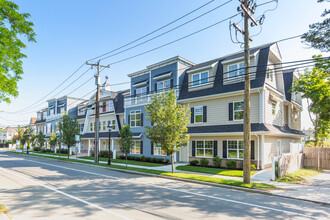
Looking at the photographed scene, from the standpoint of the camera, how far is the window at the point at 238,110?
19047 mm

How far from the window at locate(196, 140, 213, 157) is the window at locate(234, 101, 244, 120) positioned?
11.9ft

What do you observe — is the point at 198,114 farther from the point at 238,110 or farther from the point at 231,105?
the point at 238,110

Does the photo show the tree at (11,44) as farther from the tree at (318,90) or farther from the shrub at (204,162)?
the tree at (318,90)

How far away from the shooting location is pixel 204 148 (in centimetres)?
2139

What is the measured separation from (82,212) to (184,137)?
34.8 feet

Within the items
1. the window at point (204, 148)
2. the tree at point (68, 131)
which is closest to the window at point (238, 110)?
the window at point (204, 148)

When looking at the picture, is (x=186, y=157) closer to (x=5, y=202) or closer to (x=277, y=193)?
(x=277, y=193)

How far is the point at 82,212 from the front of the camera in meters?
7.14

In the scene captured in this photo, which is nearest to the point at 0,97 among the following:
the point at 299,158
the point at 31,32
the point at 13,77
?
the point at 13,77

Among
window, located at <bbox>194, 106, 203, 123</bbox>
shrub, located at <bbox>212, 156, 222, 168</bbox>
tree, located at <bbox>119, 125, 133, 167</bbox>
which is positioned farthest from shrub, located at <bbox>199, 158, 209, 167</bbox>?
tree, located at <bbox>119, 125, 133, 167</bbox>

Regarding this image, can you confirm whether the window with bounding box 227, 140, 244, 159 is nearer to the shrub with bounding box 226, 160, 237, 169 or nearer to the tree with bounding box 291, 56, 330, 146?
the shrub with bounding box 226, 160, 237, 169

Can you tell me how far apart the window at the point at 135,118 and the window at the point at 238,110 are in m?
12.6

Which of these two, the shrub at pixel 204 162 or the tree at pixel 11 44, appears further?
the shrub at pixel 204 162

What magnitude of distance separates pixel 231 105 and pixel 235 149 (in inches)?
154
